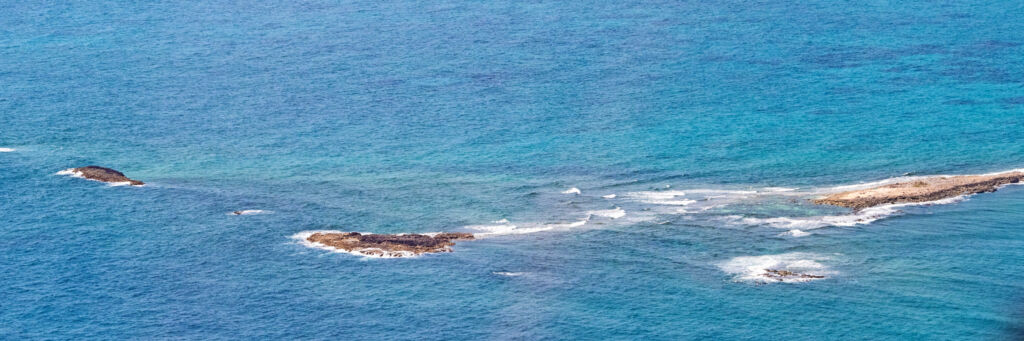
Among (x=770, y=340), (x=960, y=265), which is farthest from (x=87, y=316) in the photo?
(x=960, y=265)

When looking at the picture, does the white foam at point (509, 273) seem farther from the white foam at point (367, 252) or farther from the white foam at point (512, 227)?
the white foam at point (512, 227)

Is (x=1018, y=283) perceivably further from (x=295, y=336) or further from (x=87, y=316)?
(x=87, y=316)

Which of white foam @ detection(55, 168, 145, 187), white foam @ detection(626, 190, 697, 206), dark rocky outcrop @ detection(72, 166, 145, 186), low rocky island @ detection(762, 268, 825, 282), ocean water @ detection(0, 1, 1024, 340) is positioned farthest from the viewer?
dark rocky outcrop @ detection(72, 166, 145, 186)

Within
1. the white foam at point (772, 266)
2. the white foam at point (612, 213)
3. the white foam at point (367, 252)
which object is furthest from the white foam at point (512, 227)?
the white foam at point (772, 266)

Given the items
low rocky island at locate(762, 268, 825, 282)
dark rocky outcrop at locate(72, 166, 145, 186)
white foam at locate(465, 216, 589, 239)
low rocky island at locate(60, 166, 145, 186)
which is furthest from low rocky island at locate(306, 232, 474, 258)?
dark rocky outcrop at locate(72, 166, 145, 186)

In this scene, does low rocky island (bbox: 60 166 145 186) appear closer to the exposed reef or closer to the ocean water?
the ocean water
